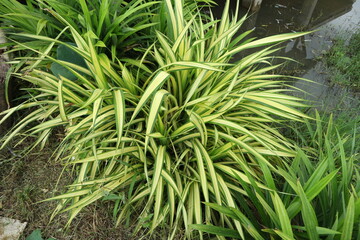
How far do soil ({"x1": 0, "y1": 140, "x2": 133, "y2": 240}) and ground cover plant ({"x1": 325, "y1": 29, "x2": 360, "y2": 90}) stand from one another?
2582mm

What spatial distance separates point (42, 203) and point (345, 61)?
3105 millimetres

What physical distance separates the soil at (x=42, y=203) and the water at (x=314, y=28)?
2.12 m

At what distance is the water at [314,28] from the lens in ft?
9.32

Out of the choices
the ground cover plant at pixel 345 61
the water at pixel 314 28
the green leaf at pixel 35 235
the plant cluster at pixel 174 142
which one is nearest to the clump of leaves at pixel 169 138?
the plant cluster at pixel 174 142

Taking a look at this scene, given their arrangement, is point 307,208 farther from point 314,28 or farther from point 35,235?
point 314,28

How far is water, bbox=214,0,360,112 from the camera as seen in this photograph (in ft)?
9.32

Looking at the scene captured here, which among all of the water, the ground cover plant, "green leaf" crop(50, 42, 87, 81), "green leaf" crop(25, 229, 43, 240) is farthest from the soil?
the ground cover plant

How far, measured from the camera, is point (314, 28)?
362cm

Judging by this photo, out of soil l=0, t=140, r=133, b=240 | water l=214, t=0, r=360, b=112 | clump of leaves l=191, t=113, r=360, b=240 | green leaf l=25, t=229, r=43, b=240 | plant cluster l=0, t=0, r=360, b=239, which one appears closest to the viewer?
clump of leaves l=191, t=113, r=360, b=240

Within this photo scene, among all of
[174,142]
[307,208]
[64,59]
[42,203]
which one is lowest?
[42,203]

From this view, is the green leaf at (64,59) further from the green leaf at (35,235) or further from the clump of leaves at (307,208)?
the clump of leaves at (307,208)

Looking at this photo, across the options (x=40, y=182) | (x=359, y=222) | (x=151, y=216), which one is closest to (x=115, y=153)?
(x=151, y=216)

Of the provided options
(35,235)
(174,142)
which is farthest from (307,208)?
(35,235)

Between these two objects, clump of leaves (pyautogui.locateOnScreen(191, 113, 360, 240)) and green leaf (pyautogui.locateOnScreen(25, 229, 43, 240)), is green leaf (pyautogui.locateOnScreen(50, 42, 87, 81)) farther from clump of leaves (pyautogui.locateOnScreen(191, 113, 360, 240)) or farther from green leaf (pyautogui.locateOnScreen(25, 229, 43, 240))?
clump of leaves (pyautogui.locateOnScreen(191, 113, 360, 240))
